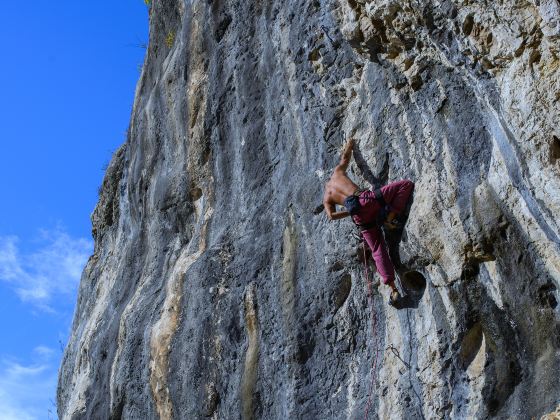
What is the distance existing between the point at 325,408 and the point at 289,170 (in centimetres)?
273

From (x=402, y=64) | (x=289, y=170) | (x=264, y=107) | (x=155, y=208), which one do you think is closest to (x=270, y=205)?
(x=289, y=170)

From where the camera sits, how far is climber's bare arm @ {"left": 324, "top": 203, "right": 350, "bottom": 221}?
758 centimetres

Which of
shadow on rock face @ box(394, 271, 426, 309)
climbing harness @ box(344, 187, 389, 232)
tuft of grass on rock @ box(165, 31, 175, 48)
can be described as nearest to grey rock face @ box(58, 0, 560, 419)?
shadow on rock face @ box(394, 271, 426, 309)

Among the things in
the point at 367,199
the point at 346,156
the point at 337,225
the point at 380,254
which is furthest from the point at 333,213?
the point at 380,254

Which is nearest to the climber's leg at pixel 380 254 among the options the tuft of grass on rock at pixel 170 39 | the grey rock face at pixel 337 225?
the grey rock face at pixel 337 225

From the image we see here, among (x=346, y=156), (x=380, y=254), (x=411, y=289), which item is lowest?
(x=411, y=289)

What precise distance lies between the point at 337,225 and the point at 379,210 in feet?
2.65

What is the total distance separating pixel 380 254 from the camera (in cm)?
712

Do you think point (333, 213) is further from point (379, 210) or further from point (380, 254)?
point (380, 254)

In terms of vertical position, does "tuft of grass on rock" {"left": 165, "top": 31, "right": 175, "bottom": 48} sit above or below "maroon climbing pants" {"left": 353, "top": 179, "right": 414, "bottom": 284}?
above

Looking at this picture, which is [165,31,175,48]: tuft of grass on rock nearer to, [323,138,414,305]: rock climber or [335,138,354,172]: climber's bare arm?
[335,138,354,172]: climber's bare arm

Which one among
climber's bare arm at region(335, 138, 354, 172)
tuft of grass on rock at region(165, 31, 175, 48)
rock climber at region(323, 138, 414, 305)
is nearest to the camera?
rock climber at region(323, 138, 414, 305)

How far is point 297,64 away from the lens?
29.0ft

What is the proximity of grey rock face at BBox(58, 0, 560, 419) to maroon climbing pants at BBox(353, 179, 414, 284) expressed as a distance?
13cm
